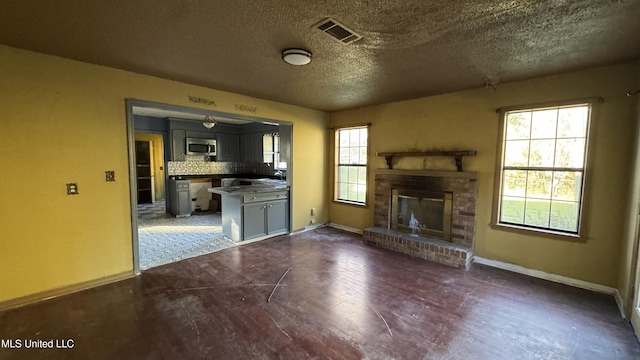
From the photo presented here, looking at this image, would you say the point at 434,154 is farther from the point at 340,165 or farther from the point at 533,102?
the point at 340,165

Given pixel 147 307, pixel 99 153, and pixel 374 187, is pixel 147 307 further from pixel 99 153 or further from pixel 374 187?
pixel 374 187

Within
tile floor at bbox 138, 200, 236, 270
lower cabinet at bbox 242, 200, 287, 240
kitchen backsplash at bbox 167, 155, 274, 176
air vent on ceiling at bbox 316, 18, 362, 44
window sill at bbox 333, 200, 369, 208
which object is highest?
air vent on ceiling at bbox 316, 18, 362, 44

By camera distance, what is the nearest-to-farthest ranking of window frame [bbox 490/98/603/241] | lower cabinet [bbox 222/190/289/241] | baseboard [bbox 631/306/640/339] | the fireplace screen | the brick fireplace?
baseboard [bbox 631/306/640/339] → window frame [bbox 490/98/603/241] → the brick fireplace → the fireplace screen → lower cabinet [bbox 222/190/289/241]

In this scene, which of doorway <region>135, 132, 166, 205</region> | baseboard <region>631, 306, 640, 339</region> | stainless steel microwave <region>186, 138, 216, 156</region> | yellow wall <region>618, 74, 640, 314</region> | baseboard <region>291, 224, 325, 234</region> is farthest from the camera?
doorway <region>135, 132, 166, 205</region>

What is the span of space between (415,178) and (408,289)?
196 cm

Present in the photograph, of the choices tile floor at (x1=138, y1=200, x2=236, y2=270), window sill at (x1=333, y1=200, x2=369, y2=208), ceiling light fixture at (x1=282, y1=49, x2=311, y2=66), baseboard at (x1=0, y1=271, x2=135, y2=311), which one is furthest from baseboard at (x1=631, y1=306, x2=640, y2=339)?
baseboard at (x1=0, y1=271, x2=135, y2=311)

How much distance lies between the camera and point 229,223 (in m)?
4.70

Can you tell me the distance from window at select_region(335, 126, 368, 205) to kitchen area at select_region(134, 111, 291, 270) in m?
1.22

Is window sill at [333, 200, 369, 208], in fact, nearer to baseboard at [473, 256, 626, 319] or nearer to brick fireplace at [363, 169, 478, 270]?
brick fireplace at [363, 169, 478, 270]

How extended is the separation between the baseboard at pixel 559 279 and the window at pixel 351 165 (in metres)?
2.32

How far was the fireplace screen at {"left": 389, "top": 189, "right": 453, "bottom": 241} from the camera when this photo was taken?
4059 mm

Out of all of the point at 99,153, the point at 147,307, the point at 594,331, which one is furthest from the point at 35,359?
the point at 594,331

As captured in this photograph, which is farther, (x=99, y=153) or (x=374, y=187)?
(x=374, y=187)

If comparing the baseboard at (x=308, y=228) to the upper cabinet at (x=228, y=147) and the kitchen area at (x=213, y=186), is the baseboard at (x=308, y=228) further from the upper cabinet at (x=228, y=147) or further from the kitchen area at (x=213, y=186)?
the upper cabinet at (x=228, y=147)
